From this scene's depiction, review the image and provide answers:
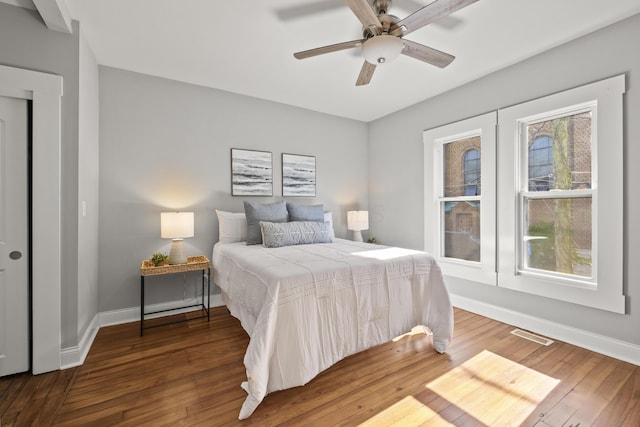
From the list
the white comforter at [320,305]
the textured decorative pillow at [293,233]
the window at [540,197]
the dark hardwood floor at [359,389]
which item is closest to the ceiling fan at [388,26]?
the window at [540,197]

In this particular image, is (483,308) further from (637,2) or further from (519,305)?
(637,2)

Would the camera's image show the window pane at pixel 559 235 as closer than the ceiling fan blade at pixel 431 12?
No

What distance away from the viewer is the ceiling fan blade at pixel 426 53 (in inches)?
81.7

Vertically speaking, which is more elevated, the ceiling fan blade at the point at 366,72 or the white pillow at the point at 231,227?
the ceiling fan blade at the point at 366,72

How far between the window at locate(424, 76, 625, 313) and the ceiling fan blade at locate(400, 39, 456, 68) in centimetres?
117

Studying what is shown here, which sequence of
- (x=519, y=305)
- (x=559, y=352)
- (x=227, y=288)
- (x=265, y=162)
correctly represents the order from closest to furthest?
(x=559, y=352) → (x=227, y=288) → (x=519, y=305) → (x=265, y=162)

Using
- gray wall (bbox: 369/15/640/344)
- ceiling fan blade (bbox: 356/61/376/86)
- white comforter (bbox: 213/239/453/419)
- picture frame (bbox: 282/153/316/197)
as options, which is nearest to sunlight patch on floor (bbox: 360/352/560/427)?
white comforter (bbox: 213/239/453/419)

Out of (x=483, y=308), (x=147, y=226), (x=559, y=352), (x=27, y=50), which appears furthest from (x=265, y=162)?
Answer: (x=559, y=352)

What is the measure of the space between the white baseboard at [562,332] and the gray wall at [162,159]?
2851 millimetres

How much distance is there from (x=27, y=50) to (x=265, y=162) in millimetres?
2253

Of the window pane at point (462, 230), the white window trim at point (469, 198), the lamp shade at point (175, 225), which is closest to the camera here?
the lamp shade at point (175, 225)

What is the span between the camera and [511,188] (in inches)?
113

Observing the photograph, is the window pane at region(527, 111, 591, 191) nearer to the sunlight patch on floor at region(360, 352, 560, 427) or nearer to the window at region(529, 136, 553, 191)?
the window at region(529, 136, 553, 191)

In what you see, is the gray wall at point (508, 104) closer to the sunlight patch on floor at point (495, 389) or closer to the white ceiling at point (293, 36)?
the white ceiling at point (293, 36)
